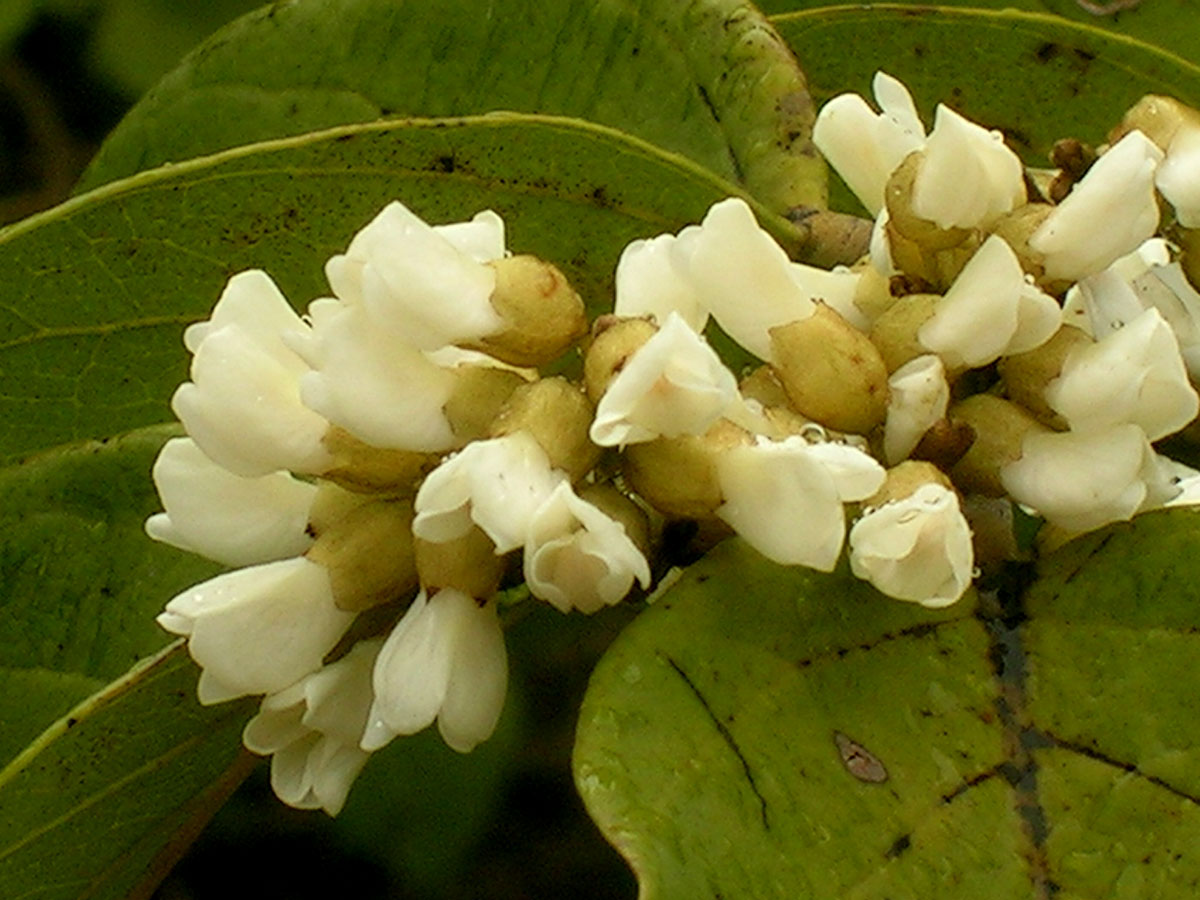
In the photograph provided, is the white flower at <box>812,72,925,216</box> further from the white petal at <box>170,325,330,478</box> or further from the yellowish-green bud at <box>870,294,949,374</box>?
the white petal at <box>170,325,330,478</box>

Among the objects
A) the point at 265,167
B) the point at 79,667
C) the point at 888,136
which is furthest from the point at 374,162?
the point at 79,667

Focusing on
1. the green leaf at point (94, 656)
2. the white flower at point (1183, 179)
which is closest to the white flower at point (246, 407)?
the green leaf at point (94, 656)

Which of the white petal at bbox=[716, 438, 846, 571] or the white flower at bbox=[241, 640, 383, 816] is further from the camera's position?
the white flower at bbox=[241, 640, 383, 816]

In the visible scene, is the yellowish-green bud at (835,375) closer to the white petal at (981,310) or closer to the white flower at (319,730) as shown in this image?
the white petal at (981,310)

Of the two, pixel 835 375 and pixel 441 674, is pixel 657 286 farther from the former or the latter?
pixel 441 674

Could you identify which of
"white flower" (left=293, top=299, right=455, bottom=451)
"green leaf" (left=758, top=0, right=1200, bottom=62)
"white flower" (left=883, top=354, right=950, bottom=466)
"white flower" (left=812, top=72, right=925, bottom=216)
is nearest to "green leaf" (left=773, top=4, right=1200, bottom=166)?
"green leaf" (left=758, top=0, right=1200, bottom=62)

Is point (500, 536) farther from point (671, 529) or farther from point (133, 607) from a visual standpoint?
point (133, 607)

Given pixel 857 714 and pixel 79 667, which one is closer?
pixel 857 714
